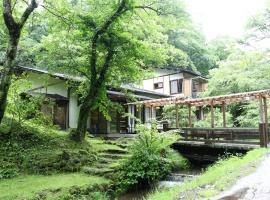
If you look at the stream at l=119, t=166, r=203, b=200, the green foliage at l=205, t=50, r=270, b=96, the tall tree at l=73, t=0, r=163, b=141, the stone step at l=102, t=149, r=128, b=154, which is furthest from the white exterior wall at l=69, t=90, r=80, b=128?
the green foliage at l=205, t=50, r=270, b=96

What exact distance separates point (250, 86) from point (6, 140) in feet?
63.1

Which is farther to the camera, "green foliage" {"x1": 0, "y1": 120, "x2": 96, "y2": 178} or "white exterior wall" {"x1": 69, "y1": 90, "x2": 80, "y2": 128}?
"white exterior wall" {"x1": 69, "y1": 90, "x2": 80, "y2": 128}

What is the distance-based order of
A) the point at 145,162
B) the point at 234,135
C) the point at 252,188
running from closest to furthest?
the point at 252,188 < the point at 145,162 < the point at 234,135

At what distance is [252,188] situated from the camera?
6.87 m

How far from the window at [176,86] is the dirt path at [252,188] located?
26616 mm

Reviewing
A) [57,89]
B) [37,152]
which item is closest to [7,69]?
[37,152]

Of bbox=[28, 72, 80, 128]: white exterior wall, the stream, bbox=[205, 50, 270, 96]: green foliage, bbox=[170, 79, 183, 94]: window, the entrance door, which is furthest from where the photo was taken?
bbox=[170, 79, 183, 94]: window

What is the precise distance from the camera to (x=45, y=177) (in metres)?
11.6

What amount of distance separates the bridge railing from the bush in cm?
338

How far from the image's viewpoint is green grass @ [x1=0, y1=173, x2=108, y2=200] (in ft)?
31.5

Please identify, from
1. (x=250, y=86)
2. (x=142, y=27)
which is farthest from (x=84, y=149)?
(x=250, y=86)

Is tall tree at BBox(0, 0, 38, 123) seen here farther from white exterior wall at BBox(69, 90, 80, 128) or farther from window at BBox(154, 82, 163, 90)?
window at BBox(154, 82, 163, 90)

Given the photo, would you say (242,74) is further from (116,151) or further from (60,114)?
(60,114)

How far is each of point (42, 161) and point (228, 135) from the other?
382 inches
